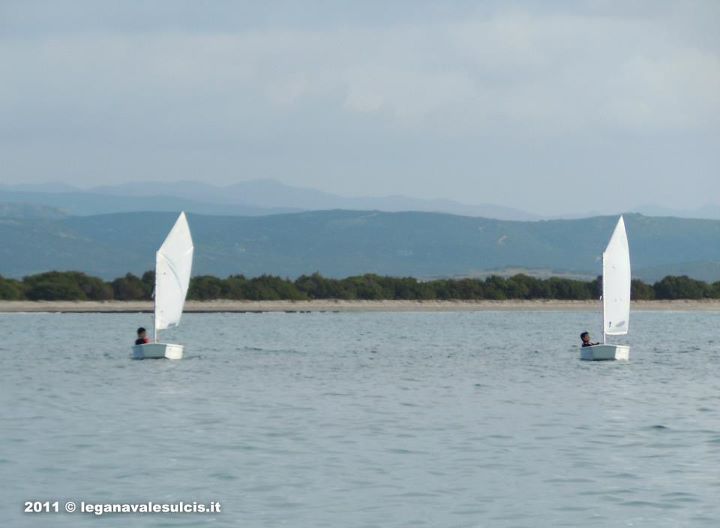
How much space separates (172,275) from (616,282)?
16.8m

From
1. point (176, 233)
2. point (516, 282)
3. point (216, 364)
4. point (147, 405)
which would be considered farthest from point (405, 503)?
point (516, 282)

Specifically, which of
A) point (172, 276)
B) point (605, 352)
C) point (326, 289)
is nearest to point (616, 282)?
point (605, 352)

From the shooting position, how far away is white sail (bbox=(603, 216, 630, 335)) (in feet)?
174

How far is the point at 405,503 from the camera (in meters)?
21.9

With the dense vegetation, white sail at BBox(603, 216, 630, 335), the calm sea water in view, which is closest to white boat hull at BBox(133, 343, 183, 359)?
the calm sea water

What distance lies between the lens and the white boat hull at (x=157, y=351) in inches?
1971

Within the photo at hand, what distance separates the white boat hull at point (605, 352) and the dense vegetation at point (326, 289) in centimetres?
Result: 5562

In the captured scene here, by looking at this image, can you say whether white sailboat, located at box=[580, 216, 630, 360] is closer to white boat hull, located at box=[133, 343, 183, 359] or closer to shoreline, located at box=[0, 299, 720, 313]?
white boat hull, located at box=[133, 343, 183, 359]

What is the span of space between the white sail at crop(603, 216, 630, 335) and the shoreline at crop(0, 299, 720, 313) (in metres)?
48.4

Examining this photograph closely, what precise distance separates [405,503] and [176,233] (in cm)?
3376

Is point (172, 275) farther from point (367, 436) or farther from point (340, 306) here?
point (340, 306)

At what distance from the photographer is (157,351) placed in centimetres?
5019

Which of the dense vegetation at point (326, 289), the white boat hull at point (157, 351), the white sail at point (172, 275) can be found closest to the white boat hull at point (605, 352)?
the white boat hull at point (157, 351)

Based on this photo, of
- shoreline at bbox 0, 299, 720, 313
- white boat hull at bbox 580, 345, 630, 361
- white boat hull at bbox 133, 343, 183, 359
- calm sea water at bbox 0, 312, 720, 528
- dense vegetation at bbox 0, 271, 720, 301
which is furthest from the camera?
dense vegetation at bbox 0, 271, 720, 301
